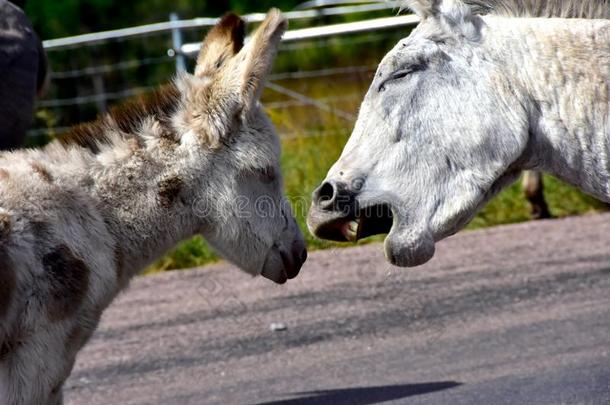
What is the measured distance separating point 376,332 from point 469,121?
364 cm

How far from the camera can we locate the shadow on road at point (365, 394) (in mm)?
5977

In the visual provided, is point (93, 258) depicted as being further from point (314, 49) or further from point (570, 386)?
point (314, 49)

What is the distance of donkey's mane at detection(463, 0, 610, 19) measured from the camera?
3840 millimetres

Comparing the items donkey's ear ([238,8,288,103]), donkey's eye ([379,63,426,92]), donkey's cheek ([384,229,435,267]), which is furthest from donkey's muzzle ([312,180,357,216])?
donkey's ear ([238,8,288,103])

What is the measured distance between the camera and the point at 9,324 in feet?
13.8

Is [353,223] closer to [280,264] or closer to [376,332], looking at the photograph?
[280,264]

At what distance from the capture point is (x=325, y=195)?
12.9ft

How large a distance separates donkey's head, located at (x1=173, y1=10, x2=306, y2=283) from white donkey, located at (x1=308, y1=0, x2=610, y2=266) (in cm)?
102

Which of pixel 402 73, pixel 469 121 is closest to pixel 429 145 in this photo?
pixel 469 121

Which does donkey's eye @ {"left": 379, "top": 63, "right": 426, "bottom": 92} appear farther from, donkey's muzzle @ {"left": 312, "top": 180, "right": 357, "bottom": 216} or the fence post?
the fence post

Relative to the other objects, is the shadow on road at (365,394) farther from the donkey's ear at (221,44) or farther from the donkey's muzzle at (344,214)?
the donkey's muzzle at (344,214)

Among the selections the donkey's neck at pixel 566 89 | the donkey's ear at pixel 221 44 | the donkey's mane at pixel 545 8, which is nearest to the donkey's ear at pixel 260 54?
the donkey's ear at pixel 221 44

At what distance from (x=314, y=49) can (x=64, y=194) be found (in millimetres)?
10051

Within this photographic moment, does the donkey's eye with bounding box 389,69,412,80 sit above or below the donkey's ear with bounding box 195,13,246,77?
above
